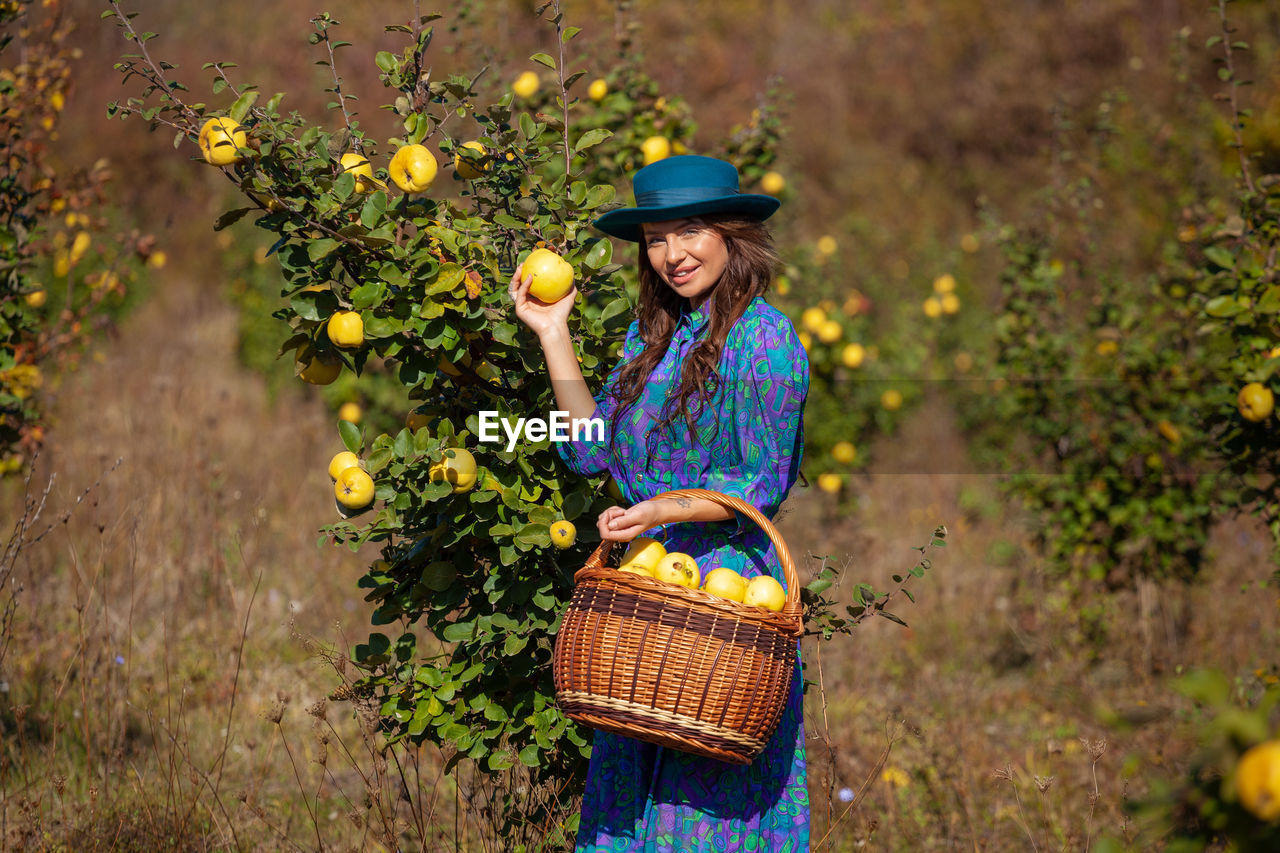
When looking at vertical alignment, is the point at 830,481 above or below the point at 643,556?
above

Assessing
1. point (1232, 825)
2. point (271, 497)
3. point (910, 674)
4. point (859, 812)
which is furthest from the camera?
point (271, 497)

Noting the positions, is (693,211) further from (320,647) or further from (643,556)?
(320,647)

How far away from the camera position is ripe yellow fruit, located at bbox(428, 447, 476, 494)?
1729 millimetres

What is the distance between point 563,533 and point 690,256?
1.74 ft

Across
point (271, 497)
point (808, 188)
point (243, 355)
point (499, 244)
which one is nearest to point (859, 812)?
point (499, 244)

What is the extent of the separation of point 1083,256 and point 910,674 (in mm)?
1876

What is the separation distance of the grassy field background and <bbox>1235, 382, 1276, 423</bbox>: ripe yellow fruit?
835mm

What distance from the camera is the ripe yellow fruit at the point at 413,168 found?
1728mm

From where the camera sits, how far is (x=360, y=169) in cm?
180

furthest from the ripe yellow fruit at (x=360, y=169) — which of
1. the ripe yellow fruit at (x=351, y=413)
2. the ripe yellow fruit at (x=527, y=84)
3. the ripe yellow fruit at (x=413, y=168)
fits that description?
the ripe yellow fruit at (x=351, y=413)

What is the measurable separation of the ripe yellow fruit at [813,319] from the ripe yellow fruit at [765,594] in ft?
11.4

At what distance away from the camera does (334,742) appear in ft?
10.5

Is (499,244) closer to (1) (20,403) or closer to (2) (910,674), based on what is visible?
(1) (20,403)

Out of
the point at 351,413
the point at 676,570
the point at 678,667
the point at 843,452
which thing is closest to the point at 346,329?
the point at 676,570
